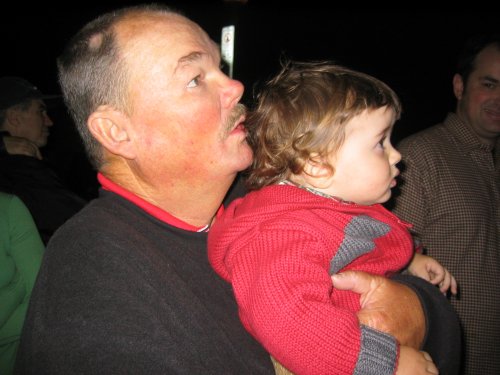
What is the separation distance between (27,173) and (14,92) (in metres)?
0.97

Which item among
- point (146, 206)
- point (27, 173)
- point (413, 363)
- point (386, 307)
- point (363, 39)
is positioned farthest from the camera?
point (363, 39)

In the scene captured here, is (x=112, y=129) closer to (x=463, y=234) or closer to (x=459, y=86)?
(x=463, y=234)

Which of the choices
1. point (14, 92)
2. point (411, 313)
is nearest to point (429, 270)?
point (411, 313)

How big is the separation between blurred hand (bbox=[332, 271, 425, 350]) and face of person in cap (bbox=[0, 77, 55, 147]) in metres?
3.24

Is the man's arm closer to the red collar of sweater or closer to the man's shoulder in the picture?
the red collar of sweater

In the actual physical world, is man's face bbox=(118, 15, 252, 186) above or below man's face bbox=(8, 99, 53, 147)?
above

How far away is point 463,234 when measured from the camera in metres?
2.10

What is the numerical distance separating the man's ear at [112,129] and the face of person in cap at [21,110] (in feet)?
7.98

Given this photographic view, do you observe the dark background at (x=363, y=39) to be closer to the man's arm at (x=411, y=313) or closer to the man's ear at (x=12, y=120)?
the man's ear at (x=12, y=120)

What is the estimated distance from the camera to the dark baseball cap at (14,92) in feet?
9.78

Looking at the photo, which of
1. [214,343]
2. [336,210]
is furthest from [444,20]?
[214,343]

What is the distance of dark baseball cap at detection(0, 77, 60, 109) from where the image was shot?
9.78ft

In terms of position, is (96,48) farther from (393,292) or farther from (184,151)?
(393,292)

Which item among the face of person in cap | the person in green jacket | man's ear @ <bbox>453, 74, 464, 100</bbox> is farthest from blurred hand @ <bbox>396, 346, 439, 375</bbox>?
the face of person in cap
